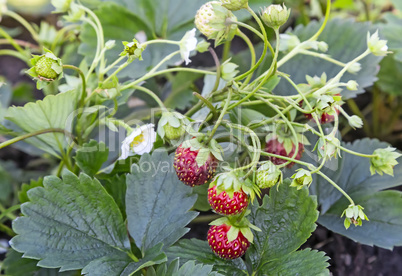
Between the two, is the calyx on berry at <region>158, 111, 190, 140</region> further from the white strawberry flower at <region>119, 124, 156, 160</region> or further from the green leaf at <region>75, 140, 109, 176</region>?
the green leaf at <region>75, 140, 109, 176</region>

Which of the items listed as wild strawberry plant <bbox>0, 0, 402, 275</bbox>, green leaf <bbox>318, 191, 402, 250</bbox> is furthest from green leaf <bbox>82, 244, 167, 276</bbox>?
green leaf <bbox>318, 191, 402, 250</bbox>

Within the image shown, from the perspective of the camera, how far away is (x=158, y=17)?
1.08m

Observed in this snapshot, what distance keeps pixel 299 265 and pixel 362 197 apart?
0.82ft

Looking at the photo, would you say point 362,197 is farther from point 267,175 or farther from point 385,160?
point 267,175

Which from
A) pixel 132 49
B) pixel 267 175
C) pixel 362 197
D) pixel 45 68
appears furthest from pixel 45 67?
pixel 362 197

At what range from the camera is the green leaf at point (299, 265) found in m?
0.67

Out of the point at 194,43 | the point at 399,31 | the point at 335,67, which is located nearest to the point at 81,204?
the point at 194,43

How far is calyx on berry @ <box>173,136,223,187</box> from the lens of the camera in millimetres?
659

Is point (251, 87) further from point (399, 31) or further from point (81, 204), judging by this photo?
point (399, 31)

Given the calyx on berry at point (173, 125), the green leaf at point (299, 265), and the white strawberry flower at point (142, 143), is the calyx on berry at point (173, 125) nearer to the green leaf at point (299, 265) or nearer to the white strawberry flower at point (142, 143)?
the white strawberry flower at point (142, 143)

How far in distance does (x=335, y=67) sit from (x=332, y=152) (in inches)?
15.4

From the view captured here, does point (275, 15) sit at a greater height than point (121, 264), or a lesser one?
greater

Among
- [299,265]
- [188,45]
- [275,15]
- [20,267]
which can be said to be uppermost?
[275,15]

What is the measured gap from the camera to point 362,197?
862mm
